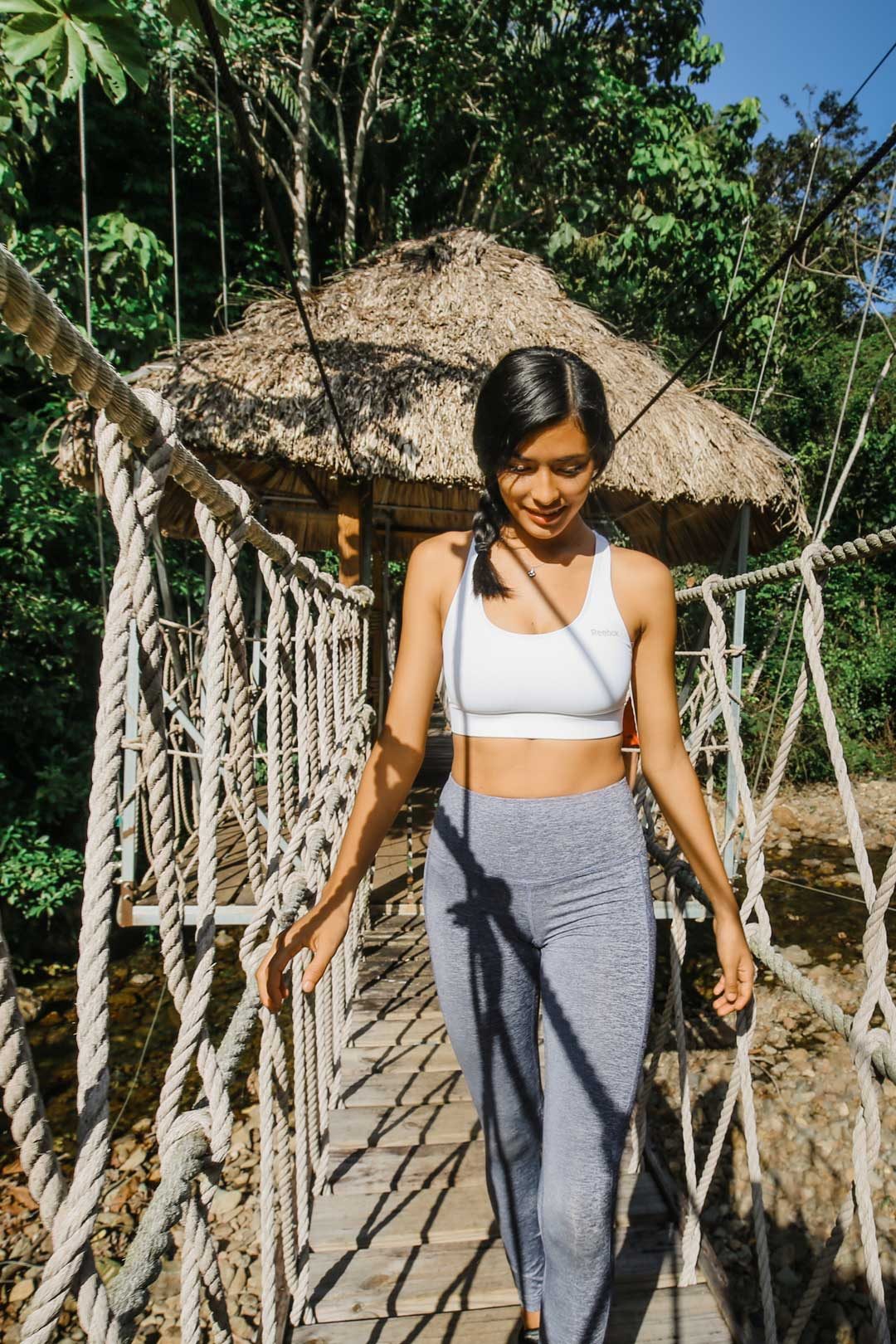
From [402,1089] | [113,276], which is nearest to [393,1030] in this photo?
[402,1089]

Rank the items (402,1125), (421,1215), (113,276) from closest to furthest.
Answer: (421,1215) < (402,1125) < (113,276)

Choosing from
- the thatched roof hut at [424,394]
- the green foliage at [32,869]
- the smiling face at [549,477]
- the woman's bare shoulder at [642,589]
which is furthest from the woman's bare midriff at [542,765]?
the green foliage at [32,869]

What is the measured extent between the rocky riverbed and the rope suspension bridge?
33cm

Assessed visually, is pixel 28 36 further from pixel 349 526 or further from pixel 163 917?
pixel 349 526

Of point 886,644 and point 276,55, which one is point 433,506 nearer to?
point 276,55

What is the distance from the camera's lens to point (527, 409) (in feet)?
3.43

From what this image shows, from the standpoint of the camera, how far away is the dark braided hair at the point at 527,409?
41.3 inches

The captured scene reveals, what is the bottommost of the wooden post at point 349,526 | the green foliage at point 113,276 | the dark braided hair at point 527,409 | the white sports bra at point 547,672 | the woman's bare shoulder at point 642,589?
the white sports bra at point 547,672

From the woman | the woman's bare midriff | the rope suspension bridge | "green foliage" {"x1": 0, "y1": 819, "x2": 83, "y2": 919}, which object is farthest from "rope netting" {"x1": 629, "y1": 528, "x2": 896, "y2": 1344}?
"green foliage" {"x1": 0, "y1": 819, "x2": 83, "y2": 919}

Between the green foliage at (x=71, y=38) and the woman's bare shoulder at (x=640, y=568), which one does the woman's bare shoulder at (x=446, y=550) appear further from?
the green foliage at (x=71, y=38)

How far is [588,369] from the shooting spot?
1.11 m

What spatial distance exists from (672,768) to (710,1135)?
9.99 feet

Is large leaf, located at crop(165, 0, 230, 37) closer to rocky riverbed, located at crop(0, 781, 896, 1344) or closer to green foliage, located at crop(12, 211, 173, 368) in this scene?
rocky riverbed, located at crop(0, 781, 896, 1344)

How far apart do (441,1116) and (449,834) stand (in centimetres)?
118
